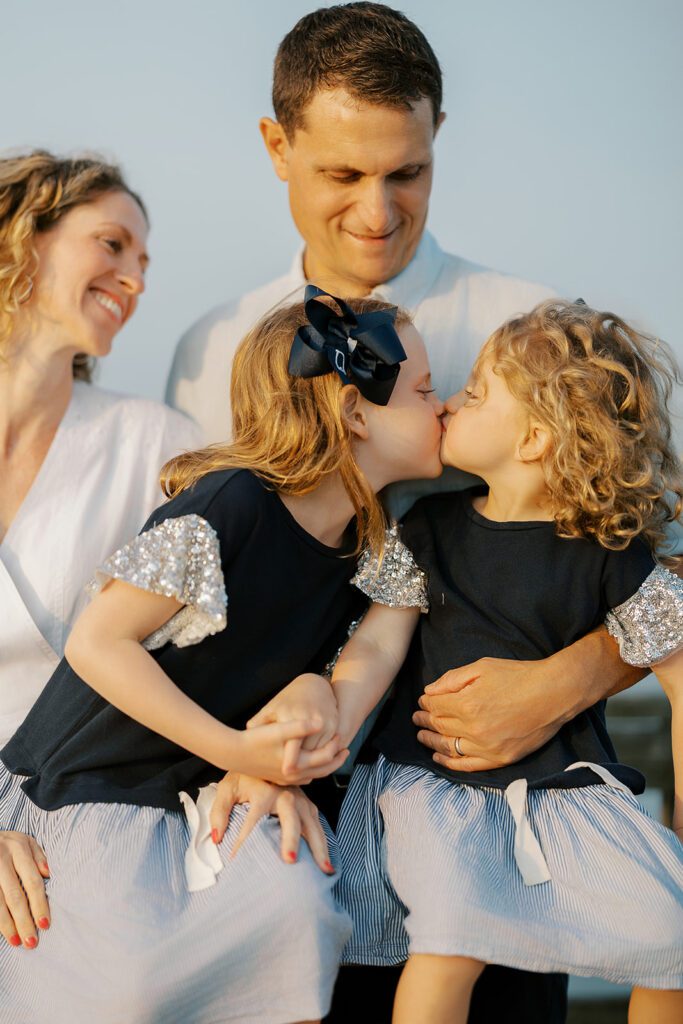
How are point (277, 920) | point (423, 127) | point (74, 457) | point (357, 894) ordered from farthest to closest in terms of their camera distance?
1. point (74, 457)
2. point (423, 127)
3. point (357, 894)
4. point (277, 920)

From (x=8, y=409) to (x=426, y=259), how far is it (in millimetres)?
1104

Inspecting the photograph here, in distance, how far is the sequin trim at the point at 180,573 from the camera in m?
2.01

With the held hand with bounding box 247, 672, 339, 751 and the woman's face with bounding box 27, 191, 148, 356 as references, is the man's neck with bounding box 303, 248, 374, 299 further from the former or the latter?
the held hand with bounding box 247, 672, 339, 751

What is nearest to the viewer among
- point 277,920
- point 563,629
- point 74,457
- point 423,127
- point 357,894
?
point 277,920

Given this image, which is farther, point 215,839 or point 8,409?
point 8,409

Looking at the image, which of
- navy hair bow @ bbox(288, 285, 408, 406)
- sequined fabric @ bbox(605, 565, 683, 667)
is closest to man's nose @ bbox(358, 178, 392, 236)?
navy hair bow @ bbox(288, 285, 408, 406)

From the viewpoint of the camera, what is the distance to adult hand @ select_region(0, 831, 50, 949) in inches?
77.5

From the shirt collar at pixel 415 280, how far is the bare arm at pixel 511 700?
3.16ft

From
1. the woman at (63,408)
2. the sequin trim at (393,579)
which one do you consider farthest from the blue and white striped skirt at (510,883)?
the woman at (63,408)

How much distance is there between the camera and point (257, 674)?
221 centimetres

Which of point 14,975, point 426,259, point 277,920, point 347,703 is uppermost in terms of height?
point 426,259

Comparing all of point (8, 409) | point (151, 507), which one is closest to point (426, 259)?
point (151, 507)

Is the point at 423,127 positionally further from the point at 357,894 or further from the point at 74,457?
the point at 357,894

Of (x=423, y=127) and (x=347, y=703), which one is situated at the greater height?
(x=423, y=127)
